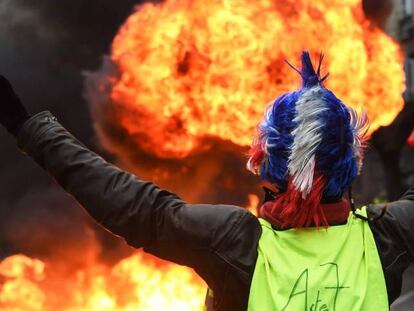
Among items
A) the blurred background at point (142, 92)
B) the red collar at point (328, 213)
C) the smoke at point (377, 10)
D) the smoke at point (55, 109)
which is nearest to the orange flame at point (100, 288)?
the blurred background at point (142, 92)

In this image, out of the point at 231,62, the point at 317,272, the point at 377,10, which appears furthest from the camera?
the point at 377,10

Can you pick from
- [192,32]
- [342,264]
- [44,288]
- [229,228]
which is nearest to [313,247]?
[342,264]

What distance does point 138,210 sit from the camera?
1256 millimetres

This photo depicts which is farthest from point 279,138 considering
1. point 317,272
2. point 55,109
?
point 55,109

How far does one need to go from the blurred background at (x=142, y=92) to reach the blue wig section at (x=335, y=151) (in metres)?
2.69

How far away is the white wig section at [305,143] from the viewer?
4.18 feet

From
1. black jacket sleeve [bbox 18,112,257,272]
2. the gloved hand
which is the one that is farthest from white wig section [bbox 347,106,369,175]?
the gloved hand

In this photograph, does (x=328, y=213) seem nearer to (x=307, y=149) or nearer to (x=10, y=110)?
(x=307, y=149)

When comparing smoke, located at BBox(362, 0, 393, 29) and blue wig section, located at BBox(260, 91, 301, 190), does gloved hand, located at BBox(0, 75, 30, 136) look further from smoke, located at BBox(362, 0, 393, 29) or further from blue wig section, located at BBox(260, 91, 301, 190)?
smoke, located at BBox(362, 0, 393, 29)

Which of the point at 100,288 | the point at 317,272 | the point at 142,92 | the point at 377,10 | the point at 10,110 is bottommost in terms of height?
the point at 317,272

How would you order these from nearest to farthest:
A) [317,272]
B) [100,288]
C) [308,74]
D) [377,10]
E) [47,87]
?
[317,272] < [308,74] < [100,288] < [47,87] < [377,10]

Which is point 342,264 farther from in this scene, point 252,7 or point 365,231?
point 252,7

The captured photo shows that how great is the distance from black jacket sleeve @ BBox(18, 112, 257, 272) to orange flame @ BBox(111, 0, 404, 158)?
284cm

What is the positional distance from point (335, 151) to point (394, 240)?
0.90 feet
